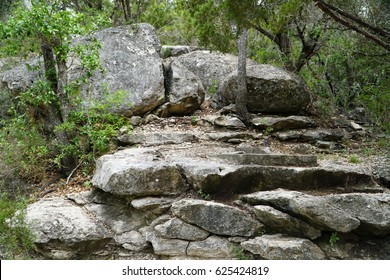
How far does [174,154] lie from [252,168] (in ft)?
5.52

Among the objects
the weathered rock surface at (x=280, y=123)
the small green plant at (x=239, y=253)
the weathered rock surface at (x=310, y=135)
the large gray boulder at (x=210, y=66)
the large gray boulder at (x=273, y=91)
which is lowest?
the small green plant at (x=239, y=253)

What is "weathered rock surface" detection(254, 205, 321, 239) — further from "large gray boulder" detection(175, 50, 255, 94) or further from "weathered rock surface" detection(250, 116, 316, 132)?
"large gray boulder" detection(175, 50, 255, 94)

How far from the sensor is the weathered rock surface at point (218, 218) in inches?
203

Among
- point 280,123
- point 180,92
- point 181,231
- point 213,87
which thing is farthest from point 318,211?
point 213,87

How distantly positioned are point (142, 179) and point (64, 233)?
133 centimetres

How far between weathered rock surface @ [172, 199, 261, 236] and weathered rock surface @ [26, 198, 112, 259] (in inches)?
49.1

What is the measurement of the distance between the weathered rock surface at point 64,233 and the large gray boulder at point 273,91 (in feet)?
17.1

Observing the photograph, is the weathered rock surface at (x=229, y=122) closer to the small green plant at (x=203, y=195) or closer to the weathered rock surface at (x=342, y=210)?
the small green plant at (x=203, y=195)

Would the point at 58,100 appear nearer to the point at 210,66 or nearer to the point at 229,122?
the point at 229,122

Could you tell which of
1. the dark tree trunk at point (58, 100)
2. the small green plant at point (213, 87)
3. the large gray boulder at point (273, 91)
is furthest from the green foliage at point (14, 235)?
the small green plant at point (213, 87)

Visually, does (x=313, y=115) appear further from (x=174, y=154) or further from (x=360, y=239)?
(x=360, y=239)

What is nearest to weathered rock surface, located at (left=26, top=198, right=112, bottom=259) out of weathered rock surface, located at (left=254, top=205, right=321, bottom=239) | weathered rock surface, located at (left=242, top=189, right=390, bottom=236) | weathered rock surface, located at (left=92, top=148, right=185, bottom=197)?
weathered rock surface, located at (left=92, top=148, right=185, bottom=197)

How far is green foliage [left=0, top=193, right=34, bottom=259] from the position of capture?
16.1 feet
